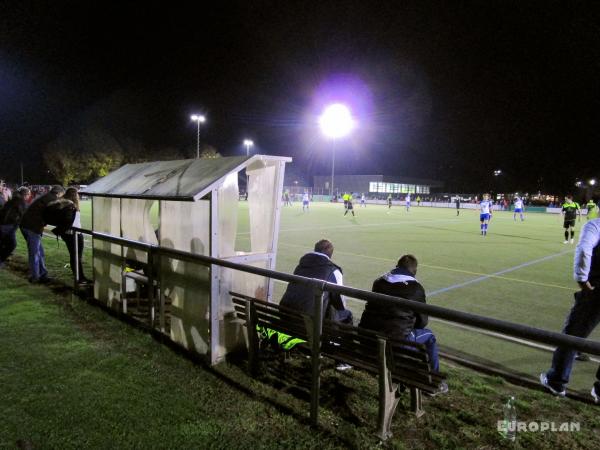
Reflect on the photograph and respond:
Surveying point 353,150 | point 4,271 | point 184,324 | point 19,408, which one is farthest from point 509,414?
point 353,150

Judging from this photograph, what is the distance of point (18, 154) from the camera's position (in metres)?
70.2

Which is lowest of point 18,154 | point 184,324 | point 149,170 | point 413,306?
point 184,324

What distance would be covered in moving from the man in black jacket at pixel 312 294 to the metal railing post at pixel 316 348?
2.31ft

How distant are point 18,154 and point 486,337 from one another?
8371cm

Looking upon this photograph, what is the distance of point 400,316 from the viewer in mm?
3238

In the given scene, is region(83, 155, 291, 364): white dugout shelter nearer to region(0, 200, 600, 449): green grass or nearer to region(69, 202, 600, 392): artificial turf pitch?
region(0, 200, 600, 449): green grass

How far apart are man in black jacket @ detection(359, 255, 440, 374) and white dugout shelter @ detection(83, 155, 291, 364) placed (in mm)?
1532

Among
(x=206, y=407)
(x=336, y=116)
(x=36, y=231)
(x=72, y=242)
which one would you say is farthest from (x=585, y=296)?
(x=336, y=116)

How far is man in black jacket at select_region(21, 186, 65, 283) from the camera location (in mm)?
7195

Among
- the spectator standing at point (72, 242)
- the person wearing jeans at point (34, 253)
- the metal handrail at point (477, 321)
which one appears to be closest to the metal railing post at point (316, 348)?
the metal handrail at point (477, 321)

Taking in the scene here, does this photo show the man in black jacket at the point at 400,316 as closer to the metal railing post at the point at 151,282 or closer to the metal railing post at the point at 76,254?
A: the metal railing post at the point at 151,282

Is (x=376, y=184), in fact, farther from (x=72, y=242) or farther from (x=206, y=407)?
(x=206, y=407)

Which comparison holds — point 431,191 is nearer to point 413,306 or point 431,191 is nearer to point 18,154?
point 18,154

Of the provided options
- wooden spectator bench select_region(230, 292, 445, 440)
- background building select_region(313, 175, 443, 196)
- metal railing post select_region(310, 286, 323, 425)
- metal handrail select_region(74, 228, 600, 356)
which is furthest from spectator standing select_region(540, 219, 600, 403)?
background building select_region(313, 175, 443, 196)
